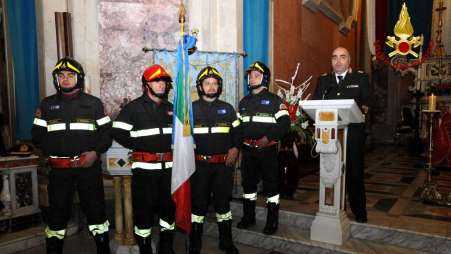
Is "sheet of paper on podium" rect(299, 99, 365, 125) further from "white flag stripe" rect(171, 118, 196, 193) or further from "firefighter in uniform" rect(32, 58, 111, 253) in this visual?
"firefighter in uniform" rect(32, 58, 111, 253)

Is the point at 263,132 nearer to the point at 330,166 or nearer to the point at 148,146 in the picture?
the point at 330,166

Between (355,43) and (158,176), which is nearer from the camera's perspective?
(158,176)

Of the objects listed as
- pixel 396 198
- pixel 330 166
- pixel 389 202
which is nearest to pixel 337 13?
pixel 396 198

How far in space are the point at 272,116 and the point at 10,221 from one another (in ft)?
11.8

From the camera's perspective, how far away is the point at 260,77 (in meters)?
4.40

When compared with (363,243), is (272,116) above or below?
above

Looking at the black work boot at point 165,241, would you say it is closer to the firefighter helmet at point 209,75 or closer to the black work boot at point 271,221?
the black work boot at point 271,221

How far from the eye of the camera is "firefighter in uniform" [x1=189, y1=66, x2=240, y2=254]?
3902mm

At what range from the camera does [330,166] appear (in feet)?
13.6

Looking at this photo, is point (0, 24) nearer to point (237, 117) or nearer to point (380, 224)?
point (237, 117)

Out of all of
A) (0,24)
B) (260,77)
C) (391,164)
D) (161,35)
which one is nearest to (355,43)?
(391,164)

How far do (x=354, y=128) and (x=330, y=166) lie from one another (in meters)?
0.61

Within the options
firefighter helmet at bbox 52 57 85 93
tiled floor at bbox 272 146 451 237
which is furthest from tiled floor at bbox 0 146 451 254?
firefighter helmet at bbox 52 57 85 93

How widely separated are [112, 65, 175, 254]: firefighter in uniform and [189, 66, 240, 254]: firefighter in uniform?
34 centimetres
